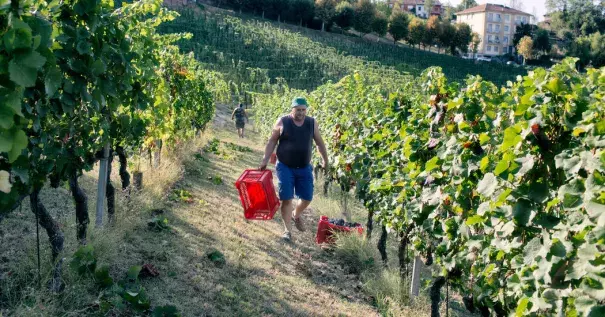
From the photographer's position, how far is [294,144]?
5738 millimetres

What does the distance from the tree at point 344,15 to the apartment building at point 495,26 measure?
90.1 ft

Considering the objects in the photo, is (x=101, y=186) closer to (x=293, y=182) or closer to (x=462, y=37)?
(x=293, y=182)

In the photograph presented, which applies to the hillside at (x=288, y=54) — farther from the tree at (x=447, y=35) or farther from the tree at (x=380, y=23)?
the tree at (x=447, y=35)

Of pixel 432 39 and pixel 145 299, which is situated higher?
pixel 432 39

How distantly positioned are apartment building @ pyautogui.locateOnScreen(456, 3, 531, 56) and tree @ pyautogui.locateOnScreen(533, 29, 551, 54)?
18900 millimetres

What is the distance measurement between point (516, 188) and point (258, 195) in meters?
3.68

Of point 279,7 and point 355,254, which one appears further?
point 279,7

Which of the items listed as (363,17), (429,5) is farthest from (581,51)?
(429,5)

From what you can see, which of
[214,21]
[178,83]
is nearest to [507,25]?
[214,21]

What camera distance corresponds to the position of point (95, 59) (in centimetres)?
325

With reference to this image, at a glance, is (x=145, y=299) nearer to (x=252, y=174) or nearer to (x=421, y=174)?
(x=421, y=174)

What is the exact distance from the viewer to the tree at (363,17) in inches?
2849

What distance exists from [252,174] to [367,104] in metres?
2.00

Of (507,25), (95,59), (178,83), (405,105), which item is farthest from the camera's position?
(507,25)
